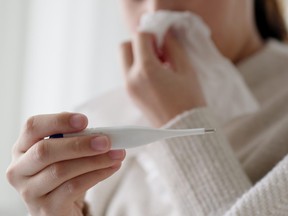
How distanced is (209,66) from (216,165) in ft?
0.71

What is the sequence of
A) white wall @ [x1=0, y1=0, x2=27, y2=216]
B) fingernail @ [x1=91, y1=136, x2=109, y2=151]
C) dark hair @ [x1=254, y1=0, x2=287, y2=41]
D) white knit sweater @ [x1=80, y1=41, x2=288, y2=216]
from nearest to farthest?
fingernail @ [x1=91, y1=136, x2=109, y2=151] → white knit sweater @ [x1=80, y1=41, x2=288, y2=216] → dark hair @ [x1=254, y1=0, x2=287, y2=41] → white wall @ [x1=0, y1=0, x2=27, y2=216]

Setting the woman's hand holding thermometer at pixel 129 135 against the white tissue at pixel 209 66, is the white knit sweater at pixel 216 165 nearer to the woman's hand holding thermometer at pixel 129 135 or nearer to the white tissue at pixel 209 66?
the white tissue at pixel 209 66

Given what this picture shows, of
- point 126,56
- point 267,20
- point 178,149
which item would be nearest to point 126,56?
point 126,56

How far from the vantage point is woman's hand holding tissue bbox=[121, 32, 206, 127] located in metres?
0.67

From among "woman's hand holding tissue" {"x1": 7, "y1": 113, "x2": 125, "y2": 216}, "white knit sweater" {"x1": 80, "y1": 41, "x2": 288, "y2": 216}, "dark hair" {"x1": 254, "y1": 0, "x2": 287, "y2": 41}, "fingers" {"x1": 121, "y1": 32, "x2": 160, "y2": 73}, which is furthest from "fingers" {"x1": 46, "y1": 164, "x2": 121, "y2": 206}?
"dark hair" {"x1": 254, "y1": 0, "x2": 287, "y2": 41}

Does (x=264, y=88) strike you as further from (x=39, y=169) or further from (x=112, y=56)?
(x=112, y=56)

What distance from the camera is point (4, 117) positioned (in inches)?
44.8

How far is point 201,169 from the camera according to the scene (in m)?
0.61

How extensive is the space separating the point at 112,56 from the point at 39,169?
904 millimetres

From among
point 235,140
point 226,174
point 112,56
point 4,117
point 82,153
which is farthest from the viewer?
point 112,56

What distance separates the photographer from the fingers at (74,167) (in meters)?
0.43

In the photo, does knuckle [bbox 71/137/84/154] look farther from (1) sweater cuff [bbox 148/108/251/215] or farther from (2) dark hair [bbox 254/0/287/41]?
(2) dark hair [bbox 254/0/287/41]

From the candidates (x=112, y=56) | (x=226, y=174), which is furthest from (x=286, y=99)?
(x=112, y=56)

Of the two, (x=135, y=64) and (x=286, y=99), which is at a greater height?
(x=135, y=64)
